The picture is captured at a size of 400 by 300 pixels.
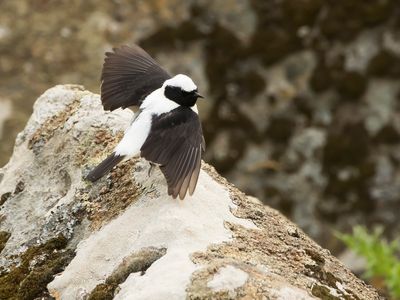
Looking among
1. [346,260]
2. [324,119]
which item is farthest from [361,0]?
[346,260]

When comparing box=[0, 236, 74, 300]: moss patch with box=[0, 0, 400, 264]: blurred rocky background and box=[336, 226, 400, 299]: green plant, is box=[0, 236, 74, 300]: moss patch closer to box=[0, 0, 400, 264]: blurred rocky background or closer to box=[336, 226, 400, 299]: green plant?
box=[336, 226, 400, 299]: green plant

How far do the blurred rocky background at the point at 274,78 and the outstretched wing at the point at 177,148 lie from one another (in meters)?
8.17

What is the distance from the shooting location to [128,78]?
7.22 m

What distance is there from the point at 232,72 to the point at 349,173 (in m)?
2.76

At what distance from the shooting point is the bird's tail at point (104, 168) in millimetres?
5883

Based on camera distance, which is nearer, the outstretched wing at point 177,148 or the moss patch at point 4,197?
the outstretched wing at point 177,148

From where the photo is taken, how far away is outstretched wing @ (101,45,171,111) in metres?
6.85

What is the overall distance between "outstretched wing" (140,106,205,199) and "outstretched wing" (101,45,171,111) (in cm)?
61

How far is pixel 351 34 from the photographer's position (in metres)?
14.8

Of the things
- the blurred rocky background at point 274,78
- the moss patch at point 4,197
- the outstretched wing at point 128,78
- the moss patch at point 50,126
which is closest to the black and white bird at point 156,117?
the outstretched wing at point 128,78

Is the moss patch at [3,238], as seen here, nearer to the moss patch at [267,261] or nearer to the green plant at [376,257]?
the moss patch at [267,261]

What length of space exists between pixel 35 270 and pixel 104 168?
845 mm

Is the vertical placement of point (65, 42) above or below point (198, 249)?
above

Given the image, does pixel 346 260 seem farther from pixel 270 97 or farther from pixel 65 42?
pixel 65 42
